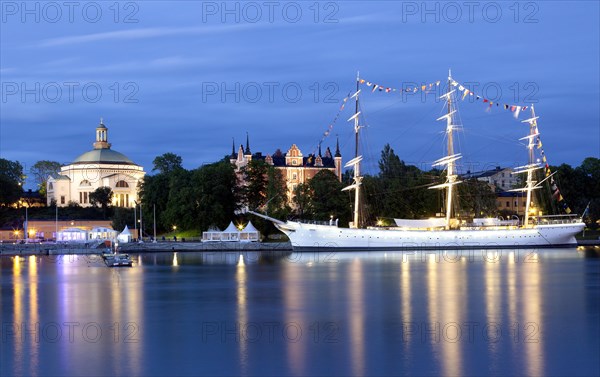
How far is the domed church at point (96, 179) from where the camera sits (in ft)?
436

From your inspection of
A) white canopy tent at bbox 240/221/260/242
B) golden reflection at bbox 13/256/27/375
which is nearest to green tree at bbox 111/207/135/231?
white canopy tent at bbox 240/221/260/242

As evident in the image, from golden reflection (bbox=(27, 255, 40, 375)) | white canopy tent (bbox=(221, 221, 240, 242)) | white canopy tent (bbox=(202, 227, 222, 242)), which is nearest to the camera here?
golden reflection (bbox=(27, 255, 40, 375))

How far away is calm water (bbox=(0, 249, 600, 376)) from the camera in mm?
24844

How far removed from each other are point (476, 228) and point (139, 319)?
59.0 meters

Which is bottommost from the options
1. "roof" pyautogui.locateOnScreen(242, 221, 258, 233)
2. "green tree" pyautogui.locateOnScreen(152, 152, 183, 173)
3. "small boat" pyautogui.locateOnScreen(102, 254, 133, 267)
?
"small boat" pyautogui.locateOnScreen(102, 254, 133, 267)

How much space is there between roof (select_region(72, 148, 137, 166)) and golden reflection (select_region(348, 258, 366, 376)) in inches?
3540

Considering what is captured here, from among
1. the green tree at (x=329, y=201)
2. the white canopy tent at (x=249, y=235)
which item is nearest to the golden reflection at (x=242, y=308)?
the white canopy tent at (x=249, y=235)

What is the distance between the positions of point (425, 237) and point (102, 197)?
53869mm

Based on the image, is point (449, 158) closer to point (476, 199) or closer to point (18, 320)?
point (476, 199)

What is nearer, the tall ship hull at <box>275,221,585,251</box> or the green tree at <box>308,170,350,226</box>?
the tall ship hull at <box>275,221,585,251</box>

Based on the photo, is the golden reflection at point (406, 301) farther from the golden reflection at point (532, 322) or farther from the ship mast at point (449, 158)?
the ship mast at point (449, 158)

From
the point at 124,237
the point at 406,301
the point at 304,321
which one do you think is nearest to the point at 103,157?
the point at 124,237

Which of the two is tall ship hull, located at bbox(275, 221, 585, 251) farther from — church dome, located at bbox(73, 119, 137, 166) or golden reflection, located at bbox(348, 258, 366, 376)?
church dome, located at bbox(73, 119, 137, 166)

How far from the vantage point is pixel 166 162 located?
416 feet
